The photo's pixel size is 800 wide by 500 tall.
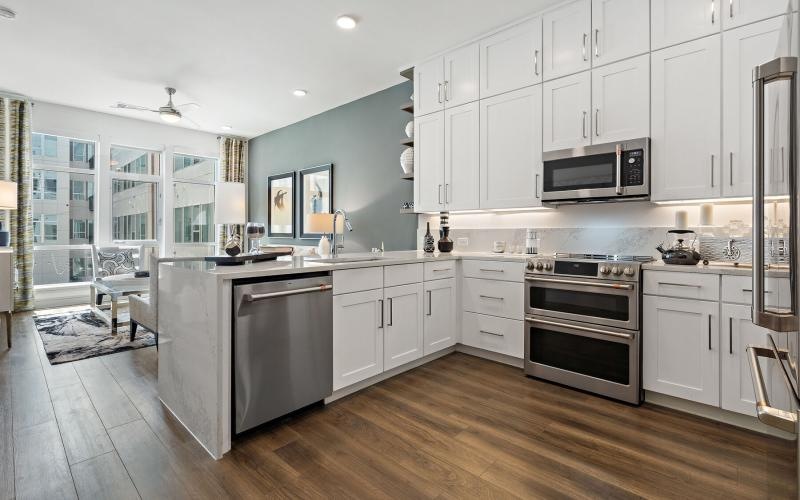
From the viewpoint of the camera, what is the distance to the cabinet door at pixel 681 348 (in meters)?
2.23

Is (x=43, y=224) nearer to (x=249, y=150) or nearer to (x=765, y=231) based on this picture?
(x=249, y=150)

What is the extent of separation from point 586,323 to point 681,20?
2.03 m

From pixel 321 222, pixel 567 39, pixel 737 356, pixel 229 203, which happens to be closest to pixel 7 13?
pixel 229 203

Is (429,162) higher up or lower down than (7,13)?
lower down

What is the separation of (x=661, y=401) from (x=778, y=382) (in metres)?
1.80

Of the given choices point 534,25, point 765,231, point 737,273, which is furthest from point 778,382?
point 534,25

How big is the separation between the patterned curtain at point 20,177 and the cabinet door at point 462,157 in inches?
217

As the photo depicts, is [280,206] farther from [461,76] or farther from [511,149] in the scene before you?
[511,149]

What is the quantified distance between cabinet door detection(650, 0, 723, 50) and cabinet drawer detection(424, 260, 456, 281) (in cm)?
206

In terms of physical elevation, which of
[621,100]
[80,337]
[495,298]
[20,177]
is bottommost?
[80,337]

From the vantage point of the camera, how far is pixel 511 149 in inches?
131

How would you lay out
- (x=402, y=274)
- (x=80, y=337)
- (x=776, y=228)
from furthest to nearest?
(x=80, y=337) < (x=402, y=274) < (x=776, y=228)

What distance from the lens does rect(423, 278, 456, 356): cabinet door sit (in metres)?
3.13

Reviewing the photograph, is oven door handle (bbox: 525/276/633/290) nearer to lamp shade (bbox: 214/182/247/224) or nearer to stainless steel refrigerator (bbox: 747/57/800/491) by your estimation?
stainless steel refrigerator (bbox: 747/57/800/491)
